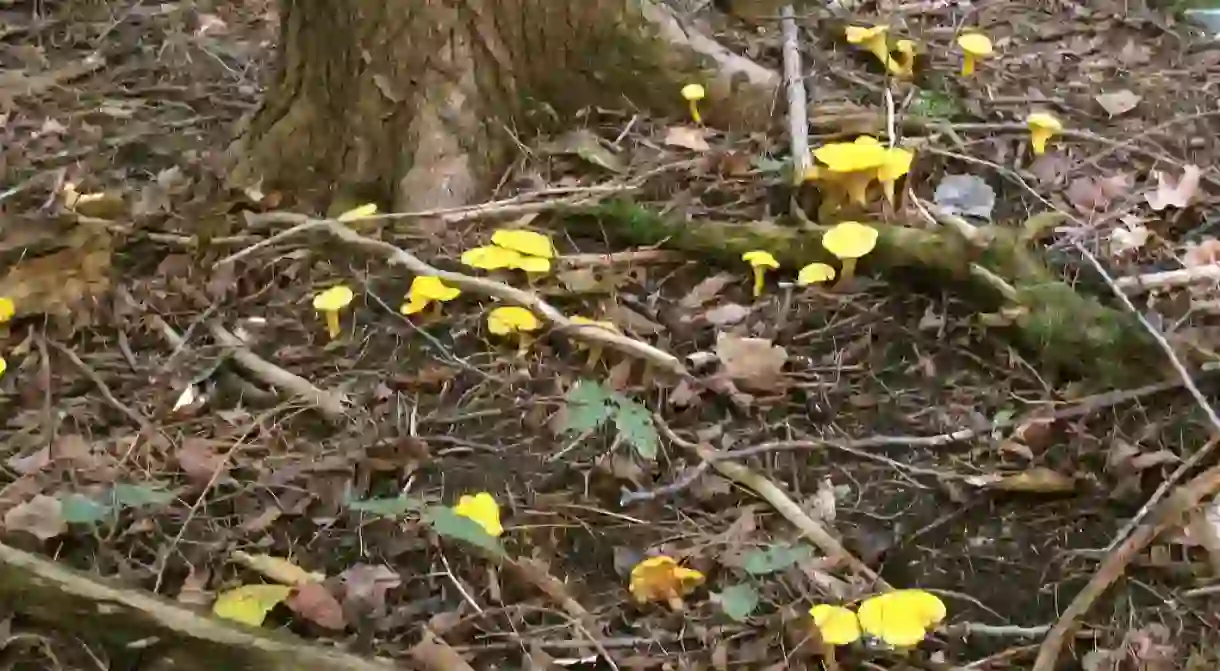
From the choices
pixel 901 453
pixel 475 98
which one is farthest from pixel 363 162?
pixel 901 453

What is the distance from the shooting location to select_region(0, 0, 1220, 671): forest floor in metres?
2.08

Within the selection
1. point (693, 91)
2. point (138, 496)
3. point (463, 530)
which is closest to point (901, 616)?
point (463, 530)

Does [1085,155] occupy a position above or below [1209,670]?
above

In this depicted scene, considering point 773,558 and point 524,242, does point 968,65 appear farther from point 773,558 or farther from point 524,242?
point 773,558

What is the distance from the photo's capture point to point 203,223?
328 centimetres

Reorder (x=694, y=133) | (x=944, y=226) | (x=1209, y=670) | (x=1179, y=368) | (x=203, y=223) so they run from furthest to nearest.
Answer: (x=694, y=133) → (x=203, y=223) → (x=944, y=226) → (x=1179, y=368) → (x=1209, y=670)

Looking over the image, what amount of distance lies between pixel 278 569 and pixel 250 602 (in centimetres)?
12

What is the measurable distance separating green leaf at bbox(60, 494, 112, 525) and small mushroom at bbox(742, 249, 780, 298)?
63.7 inches

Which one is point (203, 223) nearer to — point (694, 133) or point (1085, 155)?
point (694, 133)

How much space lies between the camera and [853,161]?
283 cm

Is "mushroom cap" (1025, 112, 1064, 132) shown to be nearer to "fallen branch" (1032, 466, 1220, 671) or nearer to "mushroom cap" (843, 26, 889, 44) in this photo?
"mushroom cap" (843, 26, 889, 44)

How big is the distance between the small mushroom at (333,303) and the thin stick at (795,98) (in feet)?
4.23

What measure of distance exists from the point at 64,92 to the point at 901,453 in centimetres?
361

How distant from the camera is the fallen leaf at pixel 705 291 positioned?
293 centimetres
